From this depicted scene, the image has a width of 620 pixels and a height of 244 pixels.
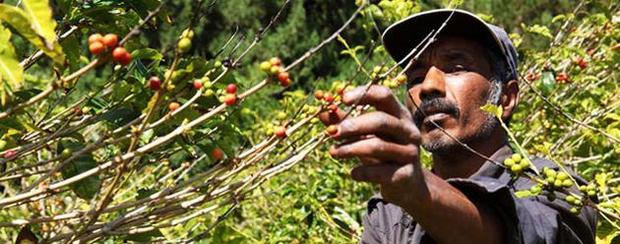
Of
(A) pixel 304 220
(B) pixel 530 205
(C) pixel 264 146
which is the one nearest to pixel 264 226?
(A) pixel 304 220

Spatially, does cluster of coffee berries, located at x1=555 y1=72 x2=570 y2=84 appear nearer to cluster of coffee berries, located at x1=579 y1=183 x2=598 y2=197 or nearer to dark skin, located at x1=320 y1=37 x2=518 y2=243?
dark skin, located at x1=320 y1=37 x2=518 y2=243

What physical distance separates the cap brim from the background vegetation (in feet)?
0.23

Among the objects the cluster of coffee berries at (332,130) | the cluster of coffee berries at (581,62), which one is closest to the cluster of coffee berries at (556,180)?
the cluster of coffee berries at (332,130)

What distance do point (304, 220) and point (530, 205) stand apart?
2.23 meters

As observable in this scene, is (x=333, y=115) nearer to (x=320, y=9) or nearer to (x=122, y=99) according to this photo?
(x=122, y=99)

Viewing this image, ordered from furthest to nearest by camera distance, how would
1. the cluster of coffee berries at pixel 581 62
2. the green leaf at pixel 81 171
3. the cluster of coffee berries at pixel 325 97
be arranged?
the cluster of coffee berries at pixel 581 62
the green leaf at pixel 81 171
the cluster of coffee berries at pixel 325 97

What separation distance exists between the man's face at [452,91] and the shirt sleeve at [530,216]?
19.4 inches

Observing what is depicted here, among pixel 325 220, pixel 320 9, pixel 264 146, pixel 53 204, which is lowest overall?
pixel 320 9

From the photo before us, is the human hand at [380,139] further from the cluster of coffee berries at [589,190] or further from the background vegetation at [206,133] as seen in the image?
the cluster of coffee berries at [589,190]

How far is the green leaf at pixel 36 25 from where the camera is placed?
4.14ft

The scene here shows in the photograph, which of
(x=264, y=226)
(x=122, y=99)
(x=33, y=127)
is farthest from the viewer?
(x=264, y=226)

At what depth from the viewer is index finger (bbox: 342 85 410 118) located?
1.40m

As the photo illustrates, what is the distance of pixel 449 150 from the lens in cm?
255

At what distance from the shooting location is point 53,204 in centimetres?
423
